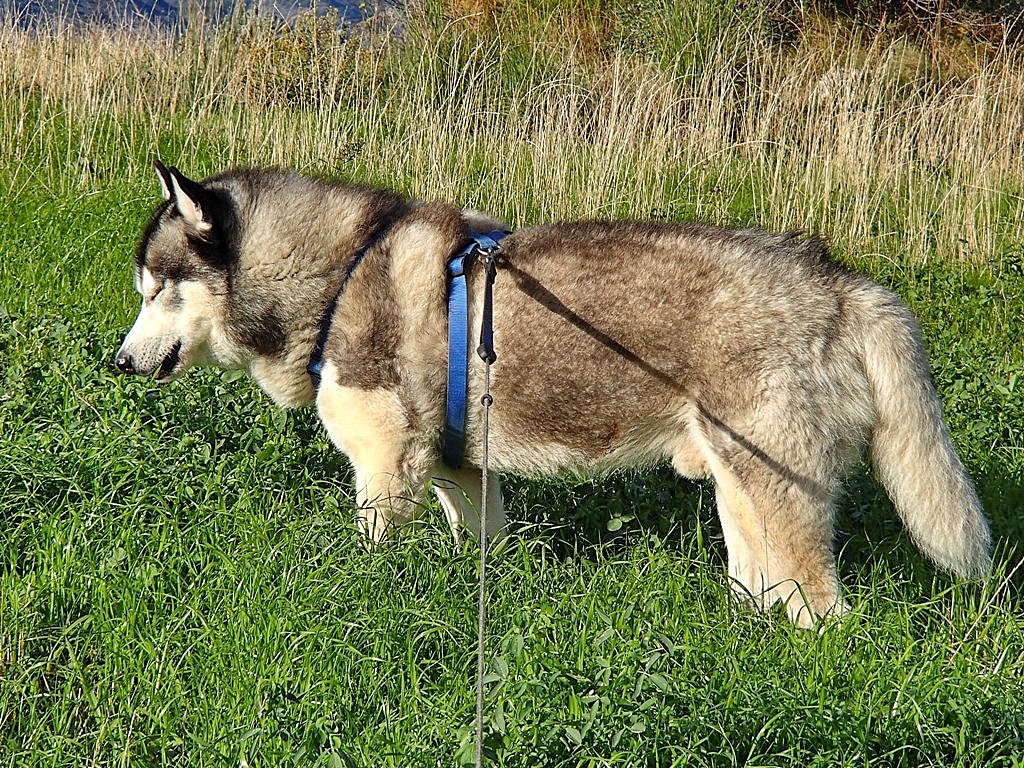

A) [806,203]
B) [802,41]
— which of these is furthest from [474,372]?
[802,41]

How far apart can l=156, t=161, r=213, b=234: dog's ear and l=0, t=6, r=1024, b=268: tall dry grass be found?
4.11 metres

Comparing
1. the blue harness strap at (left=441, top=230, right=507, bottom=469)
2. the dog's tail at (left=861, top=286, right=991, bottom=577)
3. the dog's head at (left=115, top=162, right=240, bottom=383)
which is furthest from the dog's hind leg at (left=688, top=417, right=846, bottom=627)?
the dog's head at (left=115, top=162, right=240, bottom=383)

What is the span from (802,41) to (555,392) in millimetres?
9924

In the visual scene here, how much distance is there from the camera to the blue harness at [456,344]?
3844 mm

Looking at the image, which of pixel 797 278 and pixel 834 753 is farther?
pixel 797 278

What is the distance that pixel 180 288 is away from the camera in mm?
4141

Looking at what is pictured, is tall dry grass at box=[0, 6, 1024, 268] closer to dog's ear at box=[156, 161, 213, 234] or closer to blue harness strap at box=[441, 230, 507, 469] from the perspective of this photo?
blue harness strap at box=[441, 230, 507, 469]

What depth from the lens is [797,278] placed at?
365 cm

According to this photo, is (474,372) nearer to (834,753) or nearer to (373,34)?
(834,753)

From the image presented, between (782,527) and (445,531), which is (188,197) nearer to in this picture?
(445,531)

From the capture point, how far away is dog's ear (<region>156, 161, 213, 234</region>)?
394 cm

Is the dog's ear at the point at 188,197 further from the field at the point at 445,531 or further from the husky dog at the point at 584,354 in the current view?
the field at the point at 445,531

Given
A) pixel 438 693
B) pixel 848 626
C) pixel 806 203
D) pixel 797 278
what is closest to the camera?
pixel 438 693

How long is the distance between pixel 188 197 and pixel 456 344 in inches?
46.0
